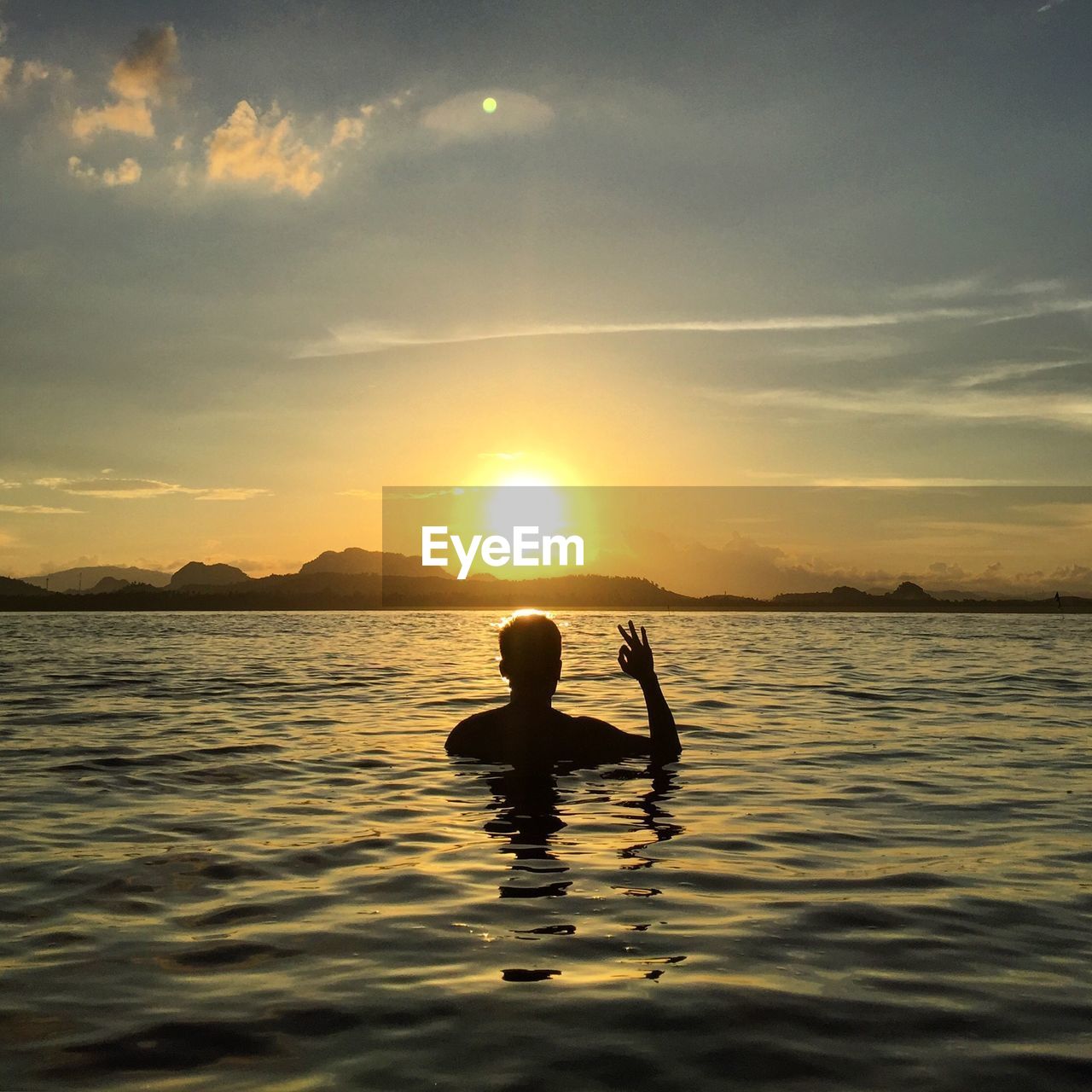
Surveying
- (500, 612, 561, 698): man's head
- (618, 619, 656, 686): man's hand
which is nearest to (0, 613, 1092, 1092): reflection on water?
(500, 612, 561, 698): man's head

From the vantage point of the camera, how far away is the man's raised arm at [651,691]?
8.79 meters

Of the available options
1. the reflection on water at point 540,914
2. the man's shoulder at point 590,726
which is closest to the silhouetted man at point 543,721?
the man's shoulder at point 590,726

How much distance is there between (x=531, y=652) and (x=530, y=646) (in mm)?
56

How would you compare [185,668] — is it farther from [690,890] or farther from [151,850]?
[690,890]

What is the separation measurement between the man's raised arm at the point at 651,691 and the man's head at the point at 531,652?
627mm

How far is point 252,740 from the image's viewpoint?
1274 centimetres

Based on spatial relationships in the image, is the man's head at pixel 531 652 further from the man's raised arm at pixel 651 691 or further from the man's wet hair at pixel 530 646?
the man's raised arm at pixel 651 691

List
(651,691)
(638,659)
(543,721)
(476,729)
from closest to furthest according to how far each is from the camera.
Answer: (638,659), (651,691), (543,721), (476,729)

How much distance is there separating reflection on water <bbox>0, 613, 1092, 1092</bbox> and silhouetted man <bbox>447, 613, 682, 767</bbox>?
30cm

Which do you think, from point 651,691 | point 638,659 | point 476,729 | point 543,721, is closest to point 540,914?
point 638,659

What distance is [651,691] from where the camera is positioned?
912 centimetres

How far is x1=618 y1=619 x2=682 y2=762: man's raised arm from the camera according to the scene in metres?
8.79

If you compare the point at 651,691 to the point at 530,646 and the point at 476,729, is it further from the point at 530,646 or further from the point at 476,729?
the point at 476,729

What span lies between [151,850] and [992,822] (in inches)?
260
